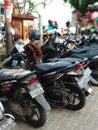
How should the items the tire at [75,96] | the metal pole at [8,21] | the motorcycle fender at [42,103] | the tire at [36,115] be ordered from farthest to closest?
the metal pole at [8,21]
the tire at [75,96]
the tire at [36,115]
the motorcycle fender at [42,103]

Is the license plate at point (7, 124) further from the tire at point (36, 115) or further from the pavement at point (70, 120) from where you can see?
the pavement at point (70, 120)

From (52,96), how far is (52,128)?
2.36 feet

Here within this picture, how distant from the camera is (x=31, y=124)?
485 cm

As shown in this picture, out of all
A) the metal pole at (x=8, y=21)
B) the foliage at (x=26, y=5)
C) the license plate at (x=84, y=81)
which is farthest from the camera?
the foliage at (x=26, y=5)

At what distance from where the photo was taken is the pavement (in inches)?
190

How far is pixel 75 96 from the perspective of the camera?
17.8ft

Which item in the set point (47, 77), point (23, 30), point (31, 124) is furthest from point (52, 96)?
point (23, 30)

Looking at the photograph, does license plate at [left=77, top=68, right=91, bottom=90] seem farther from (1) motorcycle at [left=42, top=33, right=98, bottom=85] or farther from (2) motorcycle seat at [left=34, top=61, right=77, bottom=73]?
(1) motorcycle at [left=42, top=33, right=98, bottom=85]

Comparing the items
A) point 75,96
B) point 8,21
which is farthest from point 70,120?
point 8,21

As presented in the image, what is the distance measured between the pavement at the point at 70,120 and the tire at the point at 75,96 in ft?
0.41

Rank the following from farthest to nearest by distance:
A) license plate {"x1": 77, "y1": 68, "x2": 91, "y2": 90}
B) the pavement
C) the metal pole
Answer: the metal pole
license plate {"x1": 77, "y1": 68, "x2": 91, "y2": 90}
the pavement

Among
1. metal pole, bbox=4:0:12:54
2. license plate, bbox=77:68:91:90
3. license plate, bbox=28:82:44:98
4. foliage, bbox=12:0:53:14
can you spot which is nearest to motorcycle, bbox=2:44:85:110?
license plate, bbox=77:68:91:90

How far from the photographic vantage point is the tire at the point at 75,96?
17.6 ft

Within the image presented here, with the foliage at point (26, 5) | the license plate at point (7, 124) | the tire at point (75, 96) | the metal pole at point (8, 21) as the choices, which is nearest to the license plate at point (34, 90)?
the license plate at point (7, 124)
